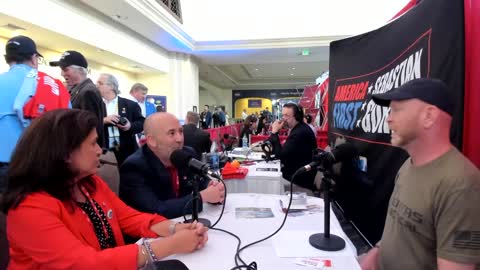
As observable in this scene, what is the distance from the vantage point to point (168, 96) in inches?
356

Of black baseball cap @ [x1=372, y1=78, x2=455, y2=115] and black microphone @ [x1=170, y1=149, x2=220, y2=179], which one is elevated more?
black baseball cap @ [x1=372, y1=78, x2=455, y2=115]

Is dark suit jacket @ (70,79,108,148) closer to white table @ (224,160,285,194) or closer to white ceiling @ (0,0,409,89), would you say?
white table @ (224,160,285,194)

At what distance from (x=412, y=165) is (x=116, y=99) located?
2854 millimetres

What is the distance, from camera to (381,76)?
2.11 m

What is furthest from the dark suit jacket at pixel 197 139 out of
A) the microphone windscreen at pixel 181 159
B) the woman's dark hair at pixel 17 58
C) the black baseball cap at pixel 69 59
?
the microphone windscreen at pixel 181 159

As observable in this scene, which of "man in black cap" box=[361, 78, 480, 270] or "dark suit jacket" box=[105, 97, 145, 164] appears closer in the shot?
"man in black cap" box=[361, 78, 480, 270]

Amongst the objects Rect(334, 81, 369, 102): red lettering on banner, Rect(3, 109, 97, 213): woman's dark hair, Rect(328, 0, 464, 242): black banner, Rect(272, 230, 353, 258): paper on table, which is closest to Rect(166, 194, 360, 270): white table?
Rect(272, 230, 353, 258): paper on table

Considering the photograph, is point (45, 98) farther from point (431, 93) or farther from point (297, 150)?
point (297, 150)

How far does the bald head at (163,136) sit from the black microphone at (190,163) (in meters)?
0.40

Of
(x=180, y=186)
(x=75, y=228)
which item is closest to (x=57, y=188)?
(x=75, y=228)

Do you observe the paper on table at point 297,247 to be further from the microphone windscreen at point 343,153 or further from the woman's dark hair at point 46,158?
the woman's dark hair at point 46,158

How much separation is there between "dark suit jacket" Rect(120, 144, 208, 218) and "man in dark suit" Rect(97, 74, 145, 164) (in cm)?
109

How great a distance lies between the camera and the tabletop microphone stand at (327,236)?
3.79 feet

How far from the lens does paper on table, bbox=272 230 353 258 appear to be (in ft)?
3.64
